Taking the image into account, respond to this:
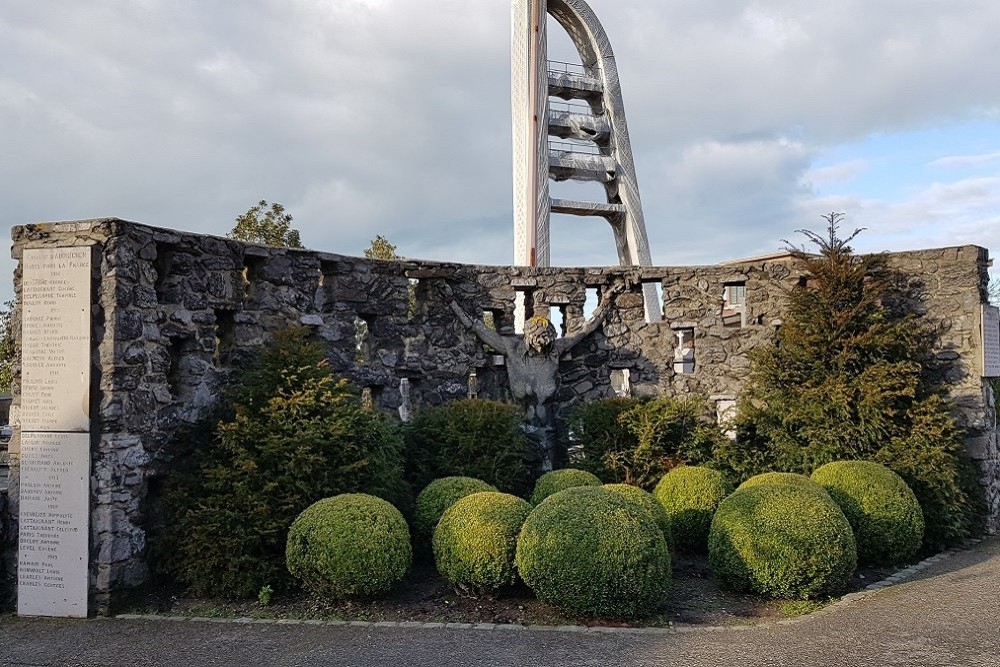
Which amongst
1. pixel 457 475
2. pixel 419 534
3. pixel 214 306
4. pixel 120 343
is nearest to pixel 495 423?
pixel 457 475

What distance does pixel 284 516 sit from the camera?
23.7ft

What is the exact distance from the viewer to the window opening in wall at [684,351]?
36.2ft

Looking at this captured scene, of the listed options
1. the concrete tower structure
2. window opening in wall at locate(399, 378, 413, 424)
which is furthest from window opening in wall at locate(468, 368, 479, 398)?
the concrete tower structure

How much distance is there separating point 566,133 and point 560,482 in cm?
1599

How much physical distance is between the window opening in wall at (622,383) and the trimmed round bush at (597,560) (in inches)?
163

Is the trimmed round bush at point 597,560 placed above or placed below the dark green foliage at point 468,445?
below

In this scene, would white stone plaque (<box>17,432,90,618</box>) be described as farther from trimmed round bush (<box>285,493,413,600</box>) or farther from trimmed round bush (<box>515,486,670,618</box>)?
trimmed round bush (<box>515,486,670,618</box>)

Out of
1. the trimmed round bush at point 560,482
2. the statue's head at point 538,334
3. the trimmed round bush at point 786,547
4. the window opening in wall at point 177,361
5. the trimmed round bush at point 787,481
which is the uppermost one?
the statue's head at point 538,334

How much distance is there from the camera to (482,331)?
412 inches

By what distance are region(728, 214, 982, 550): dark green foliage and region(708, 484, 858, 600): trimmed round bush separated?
7.77ft

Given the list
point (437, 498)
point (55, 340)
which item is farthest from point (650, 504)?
point (55, 340)

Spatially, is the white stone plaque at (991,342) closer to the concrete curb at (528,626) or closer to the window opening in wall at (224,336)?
the concrete curb at (528,626)

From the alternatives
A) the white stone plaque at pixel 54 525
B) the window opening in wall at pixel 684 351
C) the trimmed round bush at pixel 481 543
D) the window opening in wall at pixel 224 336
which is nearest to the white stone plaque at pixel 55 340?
the white stone plaque at pixel 54 525

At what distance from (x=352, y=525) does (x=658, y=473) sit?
403 centimetres
